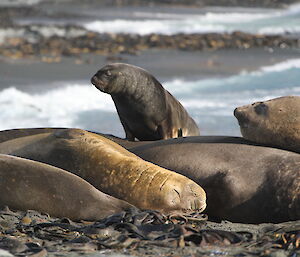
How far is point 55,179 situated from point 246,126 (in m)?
1.53

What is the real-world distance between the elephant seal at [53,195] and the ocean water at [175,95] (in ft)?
14.9

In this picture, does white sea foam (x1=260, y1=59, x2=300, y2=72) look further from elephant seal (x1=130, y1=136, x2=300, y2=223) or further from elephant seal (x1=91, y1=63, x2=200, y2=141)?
elephant seal (x1=130, y1=136, x2=300, y2=223)

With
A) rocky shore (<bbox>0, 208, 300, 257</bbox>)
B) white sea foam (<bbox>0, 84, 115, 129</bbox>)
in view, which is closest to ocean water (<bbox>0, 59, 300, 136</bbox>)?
white sea foam (<bbox>0, 84, 115, 129</bbox>)

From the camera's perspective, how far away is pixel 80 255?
4.44 m

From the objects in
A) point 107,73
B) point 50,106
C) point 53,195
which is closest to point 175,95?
point 50,106

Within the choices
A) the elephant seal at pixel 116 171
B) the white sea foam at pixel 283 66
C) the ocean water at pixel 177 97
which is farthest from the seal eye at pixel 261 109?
the white sea foam at pixel 283 66

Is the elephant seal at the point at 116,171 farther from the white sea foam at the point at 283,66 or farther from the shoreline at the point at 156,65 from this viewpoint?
the white sea foam at the point at 283,66

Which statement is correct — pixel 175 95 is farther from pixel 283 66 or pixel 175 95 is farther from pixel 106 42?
pixel 106 42

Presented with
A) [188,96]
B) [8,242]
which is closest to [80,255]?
[8,242]

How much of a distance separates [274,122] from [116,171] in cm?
117

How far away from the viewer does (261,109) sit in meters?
6.21

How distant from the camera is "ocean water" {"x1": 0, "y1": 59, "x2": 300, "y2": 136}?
10.5m

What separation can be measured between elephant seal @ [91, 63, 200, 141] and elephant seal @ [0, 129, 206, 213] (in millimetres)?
2326

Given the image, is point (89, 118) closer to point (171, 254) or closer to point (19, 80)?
point (19, 80)
